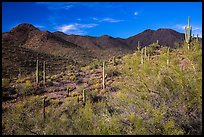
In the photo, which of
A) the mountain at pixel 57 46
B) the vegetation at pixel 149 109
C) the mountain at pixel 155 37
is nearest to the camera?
the vegetation at pixel 149 109

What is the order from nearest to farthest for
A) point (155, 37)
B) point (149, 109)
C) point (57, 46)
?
1. point (149, 109)
2. point (57, 46)
3. point (155, 37)

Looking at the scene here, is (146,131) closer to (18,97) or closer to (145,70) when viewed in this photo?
(145,70)

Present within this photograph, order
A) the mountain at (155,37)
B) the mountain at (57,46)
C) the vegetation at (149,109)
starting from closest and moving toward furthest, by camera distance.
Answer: the vegetation at (149,109) < the mountain at (57,46) < the mountain at (155,37)

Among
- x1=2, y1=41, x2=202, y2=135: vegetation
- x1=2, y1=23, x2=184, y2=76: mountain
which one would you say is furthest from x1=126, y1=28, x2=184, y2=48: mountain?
x1=2, y1=41, x2=202, y2=135: vegetation

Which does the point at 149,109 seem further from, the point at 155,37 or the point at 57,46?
the point at 155,37

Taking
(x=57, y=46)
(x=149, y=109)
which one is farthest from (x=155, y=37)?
(x=149, y=109)

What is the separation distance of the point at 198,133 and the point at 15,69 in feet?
110

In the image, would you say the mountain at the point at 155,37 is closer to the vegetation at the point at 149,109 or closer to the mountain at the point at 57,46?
the mountain at the point at 57,46

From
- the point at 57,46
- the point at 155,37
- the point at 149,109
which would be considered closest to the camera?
the point at 149,109

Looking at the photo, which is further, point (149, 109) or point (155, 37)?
point (155, 37)

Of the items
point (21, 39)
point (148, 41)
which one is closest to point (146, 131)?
point (21, 39)

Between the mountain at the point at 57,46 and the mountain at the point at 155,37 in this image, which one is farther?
the mountain at the point at 155,37

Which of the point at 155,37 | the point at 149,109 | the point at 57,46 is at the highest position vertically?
the point at 155,37

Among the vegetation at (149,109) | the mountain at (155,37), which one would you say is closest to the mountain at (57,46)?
the mountain at (155,37)
